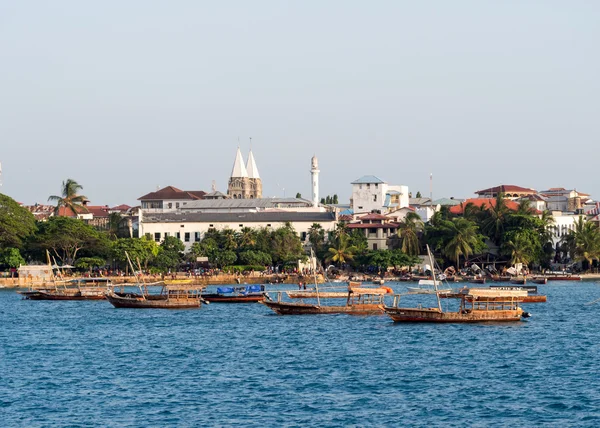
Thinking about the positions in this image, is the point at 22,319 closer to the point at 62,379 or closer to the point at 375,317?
the point at 375,317

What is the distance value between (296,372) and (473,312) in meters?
18.7

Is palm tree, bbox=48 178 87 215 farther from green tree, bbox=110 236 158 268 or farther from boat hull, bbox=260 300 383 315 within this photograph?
boat hull, bbox=260 300 383 315

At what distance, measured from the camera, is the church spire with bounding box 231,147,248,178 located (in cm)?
17438

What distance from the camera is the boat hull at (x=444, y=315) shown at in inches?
2365

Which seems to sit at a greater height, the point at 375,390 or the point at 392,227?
the point at 392,227

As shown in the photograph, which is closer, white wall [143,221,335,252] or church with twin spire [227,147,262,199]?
white wall [143,221,335,252]

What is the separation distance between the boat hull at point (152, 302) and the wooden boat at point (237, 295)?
6417mm

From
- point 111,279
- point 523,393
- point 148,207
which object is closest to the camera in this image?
point 523,393

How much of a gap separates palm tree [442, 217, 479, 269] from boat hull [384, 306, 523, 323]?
5480cm

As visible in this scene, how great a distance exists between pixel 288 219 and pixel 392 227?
40.9 feet

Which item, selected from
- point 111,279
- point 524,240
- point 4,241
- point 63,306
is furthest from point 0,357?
point 524,240

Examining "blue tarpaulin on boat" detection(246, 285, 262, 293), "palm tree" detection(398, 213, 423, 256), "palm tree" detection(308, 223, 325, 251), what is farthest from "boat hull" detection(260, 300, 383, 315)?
"palm tree" detection(308, 223, 325, 251)

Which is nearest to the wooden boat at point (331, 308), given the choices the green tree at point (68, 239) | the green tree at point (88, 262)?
the green tree at point (88, 262)

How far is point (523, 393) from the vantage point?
38.8m
